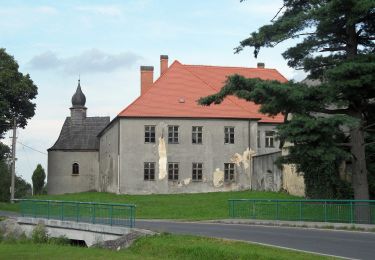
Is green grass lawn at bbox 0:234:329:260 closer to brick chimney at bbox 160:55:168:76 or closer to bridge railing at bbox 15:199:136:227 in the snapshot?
bridge railing at bbox 15:199:136:227

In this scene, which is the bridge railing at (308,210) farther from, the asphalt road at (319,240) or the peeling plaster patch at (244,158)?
the peeling plaster patch at (244,158)

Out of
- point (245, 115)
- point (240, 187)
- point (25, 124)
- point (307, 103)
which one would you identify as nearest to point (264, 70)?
point (245, 115)

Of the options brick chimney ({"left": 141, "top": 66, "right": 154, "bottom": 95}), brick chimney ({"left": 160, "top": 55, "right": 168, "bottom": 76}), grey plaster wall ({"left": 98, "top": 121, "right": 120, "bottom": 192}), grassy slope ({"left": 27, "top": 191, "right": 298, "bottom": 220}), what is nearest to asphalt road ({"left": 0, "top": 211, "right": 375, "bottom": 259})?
grassy slope ({"left": 27, "top": 191, "right": 298, "bottom": 220})

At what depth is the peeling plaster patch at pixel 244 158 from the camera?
173 ft

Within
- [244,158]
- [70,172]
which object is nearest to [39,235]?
[244,158]

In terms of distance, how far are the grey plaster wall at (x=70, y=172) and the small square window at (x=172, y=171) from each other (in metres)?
18.9

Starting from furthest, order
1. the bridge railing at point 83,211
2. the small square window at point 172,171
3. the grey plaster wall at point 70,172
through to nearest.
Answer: the grey plaster wall at point 70,172, the small square window at point 172,171, the bridge railing at point 83,211

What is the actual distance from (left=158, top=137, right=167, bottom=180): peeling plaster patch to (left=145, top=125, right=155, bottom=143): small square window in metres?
0.70

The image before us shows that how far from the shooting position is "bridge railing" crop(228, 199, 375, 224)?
79.1 feet

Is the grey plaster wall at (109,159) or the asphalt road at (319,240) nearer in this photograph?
the asphalt road at (319,240)

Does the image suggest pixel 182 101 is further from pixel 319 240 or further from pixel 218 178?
pixel 319 240

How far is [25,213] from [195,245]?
1691cm

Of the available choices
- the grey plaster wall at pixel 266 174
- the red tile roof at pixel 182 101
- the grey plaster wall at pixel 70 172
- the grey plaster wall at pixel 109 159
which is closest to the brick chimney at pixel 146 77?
the red tile roof at pixel 182 101

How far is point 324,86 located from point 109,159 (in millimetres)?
36836
